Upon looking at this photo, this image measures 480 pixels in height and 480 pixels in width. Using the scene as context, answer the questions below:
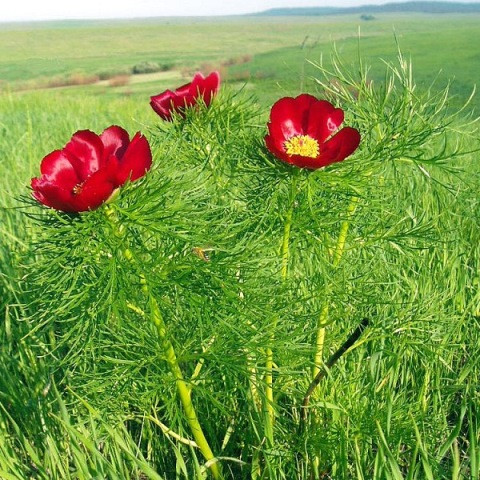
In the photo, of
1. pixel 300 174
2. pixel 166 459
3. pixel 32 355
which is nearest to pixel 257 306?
pixel 300 174

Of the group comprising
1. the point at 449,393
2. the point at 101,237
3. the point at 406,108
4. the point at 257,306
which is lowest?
the point at 449,393

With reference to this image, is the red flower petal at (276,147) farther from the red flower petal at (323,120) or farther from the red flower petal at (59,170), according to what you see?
the red flower petal at (59,170)

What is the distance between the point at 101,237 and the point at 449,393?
3.08ft

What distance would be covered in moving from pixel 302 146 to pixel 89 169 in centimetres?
36

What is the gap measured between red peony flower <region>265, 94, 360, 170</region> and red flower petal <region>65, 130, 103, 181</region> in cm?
27

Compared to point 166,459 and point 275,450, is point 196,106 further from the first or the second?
point 166,459

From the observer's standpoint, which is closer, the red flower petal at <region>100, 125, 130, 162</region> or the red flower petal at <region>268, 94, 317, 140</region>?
the red flower petal at <region>100, 125, 130, 162</region>

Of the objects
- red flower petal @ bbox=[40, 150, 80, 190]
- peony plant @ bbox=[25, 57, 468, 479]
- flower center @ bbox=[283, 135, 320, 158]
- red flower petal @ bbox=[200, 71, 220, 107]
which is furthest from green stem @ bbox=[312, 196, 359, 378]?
red flower petal @ bbox=[40, 150, 80, 190]

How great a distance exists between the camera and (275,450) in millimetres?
1172

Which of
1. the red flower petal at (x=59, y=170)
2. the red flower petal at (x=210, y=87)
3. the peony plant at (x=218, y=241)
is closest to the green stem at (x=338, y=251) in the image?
the peony plant at (x=218, y=241)

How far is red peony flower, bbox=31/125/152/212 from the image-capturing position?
0.84m

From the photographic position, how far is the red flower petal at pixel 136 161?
2.85 ft

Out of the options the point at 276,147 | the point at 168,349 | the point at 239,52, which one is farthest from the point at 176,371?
the point at 239,52

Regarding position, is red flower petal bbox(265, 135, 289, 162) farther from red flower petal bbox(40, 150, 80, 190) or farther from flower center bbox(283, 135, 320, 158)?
red flower petal bbox(40, 150, 80, 190)
